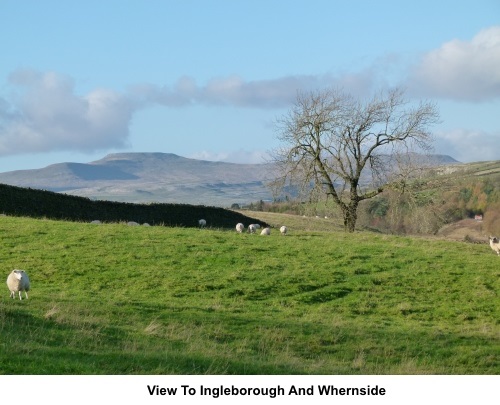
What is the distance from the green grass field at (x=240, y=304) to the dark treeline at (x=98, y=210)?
33.2 ft

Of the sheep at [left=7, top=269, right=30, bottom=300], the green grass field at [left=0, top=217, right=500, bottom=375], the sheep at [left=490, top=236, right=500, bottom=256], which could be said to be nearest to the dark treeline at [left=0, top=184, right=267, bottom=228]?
the green grass field at [left=0, top=217, right=500, bottom=375]

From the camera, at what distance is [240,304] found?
2353 cm

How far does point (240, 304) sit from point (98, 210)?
28.7 m

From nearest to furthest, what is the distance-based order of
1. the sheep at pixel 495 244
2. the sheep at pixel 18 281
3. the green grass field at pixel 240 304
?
the green grass field at pixel 240 304, the sheep at pixel 18 281, the sheep at pixel 495 244

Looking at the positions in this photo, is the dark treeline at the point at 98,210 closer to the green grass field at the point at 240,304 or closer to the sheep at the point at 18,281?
the green grass field at the point at 240,304

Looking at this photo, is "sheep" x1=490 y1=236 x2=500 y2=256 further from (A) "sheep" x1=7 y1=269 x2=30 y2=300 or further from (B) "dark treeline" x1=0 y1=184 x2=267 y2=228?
(A) "sheep" x1=7 y1=269 x2=30 y2=300

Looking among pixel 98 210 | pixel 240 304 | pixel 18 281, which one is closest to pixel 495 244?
pixel 240 304

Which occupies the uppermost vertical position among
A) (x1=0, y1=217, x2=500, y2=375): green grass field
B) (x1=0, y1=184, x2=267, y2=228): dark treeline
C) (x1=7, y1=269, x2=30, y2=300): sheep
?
(x1=0, y1=184, x2=267, y2=228): dark treeline

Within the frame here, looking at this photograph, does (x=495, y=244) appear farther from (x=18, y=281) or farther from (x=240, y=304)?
(x=18, y=281)

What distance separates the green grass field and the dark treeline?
10107 mm

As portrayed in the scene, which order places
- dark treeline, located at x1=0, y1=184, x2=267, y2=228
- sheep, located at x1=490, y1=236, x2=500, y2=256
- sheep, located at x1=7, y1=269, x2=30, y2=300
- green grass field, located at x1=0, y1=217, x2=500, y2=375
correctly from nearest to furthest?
1. green grass field, located at x1=0, y1=217, x2=500, y2=375
2. sheep, located at x1=7, y1=269, x2=30, y2=300
3. sheep, located at x1=490, y1=236, x2=500, y2=256
4. dark treeline, located at x1=0, y1=184, x2=267, y2=228

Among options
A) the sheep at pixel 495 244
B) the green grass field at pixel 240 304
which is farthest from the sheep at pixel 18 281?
the sheep at pixel 495 244

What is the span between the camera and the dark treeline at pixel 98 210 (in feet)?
154

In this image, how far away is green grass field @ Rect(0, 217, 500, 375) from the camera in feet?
48.5
